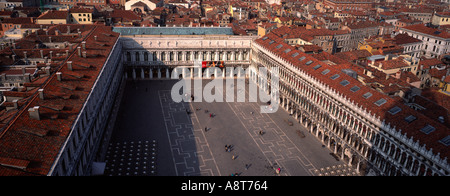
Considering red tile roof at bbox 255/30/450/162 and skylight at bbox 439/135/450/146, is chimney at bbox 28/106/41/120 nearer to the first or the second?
red tile roof at bbox 255/30/450/162

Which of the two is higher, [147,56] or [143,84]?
[147,56]

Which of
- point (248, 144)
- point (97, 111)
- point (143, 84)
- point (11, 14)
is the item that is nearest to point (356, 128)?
point (248, 144)

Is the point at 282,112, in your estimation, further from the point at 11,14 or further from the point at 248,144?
the point at 11,14

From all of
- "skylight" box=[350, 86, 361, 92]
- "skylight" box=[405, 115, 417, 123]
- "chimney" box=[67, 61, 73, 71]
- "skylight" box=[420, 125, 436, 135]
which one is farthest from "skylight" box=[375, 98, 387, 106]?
"chimney" box=[67, 61, 73, 71]

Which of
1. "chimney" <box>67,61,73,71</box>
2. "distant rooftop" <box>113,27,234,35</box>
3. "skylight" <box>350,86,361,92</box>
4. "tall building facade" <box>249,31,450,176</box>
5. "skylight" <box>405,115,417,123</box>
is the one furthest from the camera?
"distant rooftop" <box>113,27,234,35</box>

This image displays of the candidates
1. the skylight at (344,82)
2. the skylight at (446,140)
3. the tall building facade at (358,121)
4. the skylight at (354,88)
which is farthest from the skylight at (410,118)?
the skylight at (344,82)

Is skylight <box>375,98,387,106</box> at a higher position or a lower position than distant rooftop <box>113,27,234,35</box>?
lower

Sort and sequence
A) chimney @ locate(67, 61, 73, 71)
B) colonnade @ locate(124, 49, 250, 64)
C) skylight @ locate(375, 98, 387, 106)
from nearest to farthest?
skylight @ locate(375, 98, 387, 106), chimney @ locate(67, 61, 73, 71), colonnade @ locate(124, 49, 250, 64)

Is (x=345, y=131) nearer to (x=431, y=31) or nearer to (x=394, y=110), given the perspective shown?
(x=394, y=110)

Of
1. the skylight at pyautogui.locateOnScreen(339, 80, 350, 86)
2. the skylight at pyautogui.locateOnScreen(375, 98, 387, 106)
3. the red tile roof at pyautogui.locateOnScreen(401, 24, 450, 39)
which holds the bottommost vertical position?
the skylight at pyautogui.locateOnScreen(375, 98, 387, 106)

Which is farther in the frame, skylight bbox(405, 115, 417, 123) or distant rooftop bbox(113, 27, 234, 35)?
distant rooftop bbox(113, 27, 234, 35)

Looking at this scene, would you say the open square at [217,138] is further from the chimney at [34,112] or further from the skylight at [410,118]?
the chimney at [34,112]
